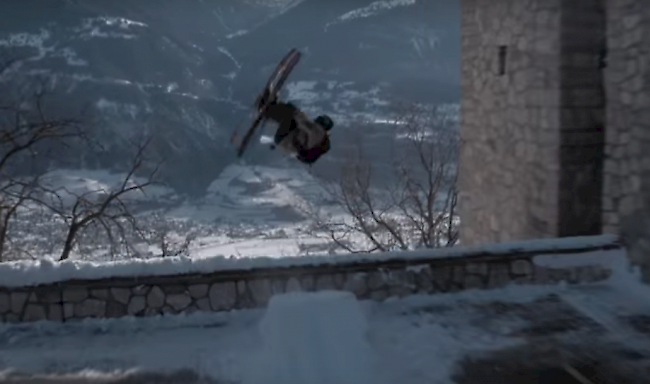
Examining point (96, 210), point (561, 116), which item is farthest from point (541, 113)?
point (96, 210)

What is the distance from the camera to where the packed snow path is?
3.75 meters

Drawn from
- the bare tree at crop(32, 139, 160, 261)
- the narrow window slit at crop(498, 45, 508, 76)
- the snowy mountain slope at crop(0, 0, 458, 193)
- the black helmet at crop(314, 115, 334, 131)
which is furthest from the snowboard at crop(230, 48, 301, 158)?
the snowy mountain slope at crop(0, 0, 458, 193)

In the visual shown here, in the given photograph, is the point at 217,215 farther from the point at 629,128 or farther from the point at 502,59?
the point at 629,128

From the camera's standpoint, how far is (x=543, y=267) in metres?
5.04

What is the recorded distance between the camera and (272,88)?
16.6ft

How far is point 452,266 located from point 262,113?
171cm

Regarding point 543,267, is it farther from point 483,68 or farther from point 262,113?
point 483,68

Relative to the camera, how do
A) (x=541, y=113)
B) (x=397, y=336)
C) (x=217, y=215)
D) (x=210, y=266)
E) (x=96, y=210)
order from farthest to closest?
(x=217, y=215), (x=96, y=210), (x=541, y=113), (x=210, y=266), (x=397, y=336)

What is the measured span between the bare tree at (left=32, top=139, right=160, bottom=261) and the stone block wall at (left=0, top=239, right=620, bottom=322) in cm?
824

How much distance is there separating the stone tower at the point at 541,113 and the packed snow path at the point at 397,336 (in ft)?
4.75

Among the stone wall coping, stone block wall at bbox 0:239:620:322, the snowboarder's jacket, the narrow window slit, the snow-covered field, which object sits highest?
the narrow window slit

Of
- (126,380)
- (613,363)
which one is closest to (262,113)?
(126,380)

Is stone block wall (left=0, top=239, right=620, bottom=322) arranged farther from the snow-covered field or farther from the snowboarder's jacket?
the snow-covered field

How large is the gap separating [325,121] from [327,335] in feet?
5.85
